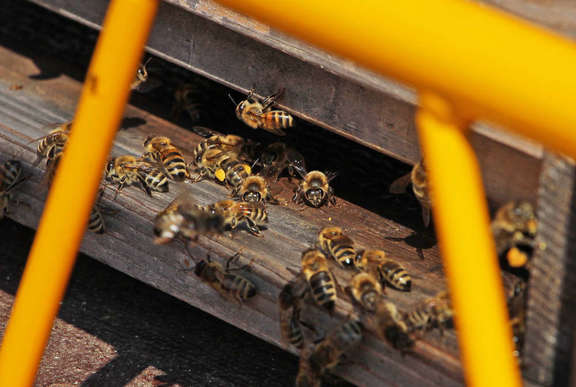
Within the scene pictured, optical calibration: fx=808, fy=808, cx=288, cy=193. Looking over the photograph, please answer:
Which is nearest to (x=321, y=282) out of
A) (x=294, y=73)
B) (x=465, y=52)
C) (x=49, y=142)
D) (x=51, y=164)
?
(x=294, y=73)

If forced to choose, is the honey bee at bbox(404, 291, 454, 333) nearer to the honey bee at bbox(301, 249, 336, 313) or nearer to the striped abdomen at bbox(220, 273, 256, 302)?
the honey bee at bbox(301, 249, 336, 313)

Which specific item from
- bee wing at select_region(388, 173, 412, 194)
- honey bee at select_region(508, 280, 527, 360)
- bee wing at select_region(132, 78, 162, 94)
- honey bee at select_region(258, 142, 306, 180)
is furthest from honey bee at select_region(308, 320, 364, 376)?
bee wing at select_region(132, 78, 162, 94)

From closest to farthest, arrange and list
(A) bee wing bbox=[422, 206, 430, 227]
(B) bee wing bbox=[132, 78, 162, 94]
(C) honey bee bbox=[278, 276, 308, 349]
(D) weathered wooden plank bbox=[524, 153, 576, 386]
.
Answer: (D) weathered wooden plank bbox=[524, 153, 576, 386], (C) honey bee bbox=[278, 276, 308, 349], (A) bee wing bbox=[422, 206, 430, 227], (B) bee wing bbox=[132, 78, 162, 94]

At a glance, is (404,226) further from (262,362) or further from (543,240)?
(543,240)

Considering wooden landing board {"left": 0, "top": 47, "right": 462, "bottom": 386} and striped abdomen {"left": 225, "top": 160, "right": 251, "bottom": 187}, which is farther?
striped abdomen {"left": 225, "top": 160, "right": 251, "bottom": 187}

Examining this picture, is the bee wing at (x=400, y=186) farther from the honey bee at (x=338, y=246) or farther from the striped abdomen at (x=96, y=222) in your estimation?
the striped abdomen at (x=96, y=222)

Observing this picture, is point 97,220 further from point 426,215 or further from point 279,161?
point 426,215
